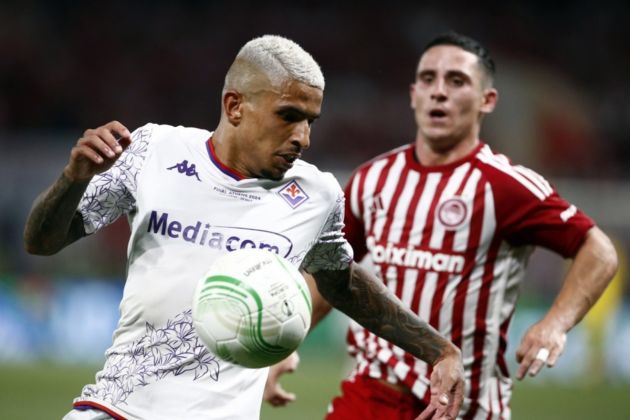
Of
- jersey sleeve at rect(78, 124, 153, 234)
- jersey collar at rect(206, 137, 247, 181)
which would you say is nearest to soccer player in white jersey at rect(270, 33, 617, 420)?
jersey collar at rect(206, 137, 247, 181)

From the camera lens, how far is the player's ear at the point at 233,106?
4031 mm

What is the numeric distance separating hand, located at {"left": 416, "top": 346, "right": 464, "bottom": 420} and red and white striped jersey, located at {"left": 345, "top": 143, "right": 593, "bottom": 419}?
1.12 metres

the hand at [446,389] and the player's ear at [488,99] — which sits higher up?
the player's ear at [488,99]

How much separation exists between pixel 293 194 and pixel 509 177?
5.77 ft

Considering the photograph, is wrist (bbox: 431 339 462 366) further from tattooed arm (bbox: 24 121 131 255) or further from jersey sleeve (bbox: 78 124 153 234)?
tattooed arm (bbox: 24 121 131 255)

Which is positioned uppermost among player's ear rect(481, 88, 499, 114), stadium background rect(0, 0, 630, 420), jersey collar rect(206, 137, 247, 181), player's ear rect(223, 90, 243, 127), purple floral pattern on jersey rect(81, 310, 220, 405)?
stadium background rect(0, 0, 630, 420)

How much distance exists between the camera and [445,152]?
5.79 m

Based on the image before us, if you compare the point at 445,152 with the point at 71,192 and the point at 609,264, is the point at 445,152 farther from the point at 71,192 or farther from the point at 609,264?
the point at 71,192

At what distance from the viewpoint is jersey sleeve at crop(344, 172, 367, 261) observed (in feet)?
19.1

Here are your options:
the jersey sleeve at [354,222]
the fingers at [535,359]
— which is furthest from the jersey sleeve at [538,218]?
the fingers at [535,359]

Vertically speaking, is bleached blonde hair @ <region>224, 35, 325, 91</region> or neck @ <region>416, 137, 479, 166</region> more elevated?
neck @ <region>416, 137, 479, 166</region>

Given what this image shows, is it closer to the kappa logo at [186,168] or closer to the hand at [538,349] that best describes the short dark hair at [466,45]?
the hand at [538,349]

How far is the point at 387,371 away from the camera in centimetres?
543

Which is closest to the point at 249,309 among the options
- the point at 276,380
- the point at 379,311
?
the point at 379,311
